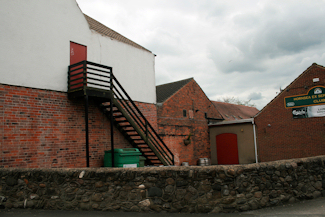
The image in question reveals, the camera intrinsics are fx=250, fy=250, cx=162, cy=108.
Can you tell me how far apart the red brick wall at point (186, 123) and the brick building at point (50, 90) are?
3.24 m

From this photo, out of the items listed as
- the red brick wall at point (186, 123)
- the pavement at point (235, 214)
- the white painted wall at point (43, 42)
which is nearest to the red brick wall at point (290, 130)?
the red brick wall at point (186, 123)

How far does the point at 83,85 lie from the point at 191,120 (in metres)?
9.02

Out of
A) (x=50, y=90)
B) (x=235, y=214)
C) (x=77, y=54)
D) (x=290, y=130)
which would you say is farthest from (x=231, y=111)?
(x=235, y=214)

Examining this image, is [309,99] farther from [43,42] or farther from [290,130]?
[43,42]

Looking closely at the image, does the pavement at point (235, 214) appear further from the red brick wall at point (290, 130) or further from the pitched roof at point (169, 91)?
the red brick wall at point (290, 130)

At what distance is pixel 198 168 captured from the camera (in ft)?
16.0

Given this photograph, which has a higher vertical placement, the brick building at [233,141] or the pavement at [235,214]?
the brick building at [233,141]

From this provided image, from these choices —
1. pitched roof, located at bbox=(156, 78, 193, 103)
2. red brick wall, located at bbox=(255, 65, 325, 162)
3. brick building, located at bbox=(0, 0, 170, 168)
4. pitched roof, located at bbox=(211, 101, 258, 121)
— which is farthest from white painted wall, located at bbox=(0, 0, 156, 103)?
pitched roof, located at bbox=(211, 101, 258, 121)

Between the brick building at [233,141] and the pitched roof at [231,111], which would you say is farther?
the pitched roof at [231,111]

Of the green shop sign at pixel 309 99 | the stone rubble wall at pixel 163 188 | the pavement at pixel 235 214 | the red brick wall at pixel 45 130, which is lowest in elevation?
the pavement at pixel 235 214

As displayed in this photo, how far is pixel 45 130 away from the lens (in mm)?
8906

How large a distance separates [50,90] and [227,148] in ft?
41.4

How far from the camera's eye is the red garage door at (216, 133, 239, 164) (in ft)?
56.9

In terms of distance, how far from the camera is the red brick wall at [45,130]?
26.5ft
